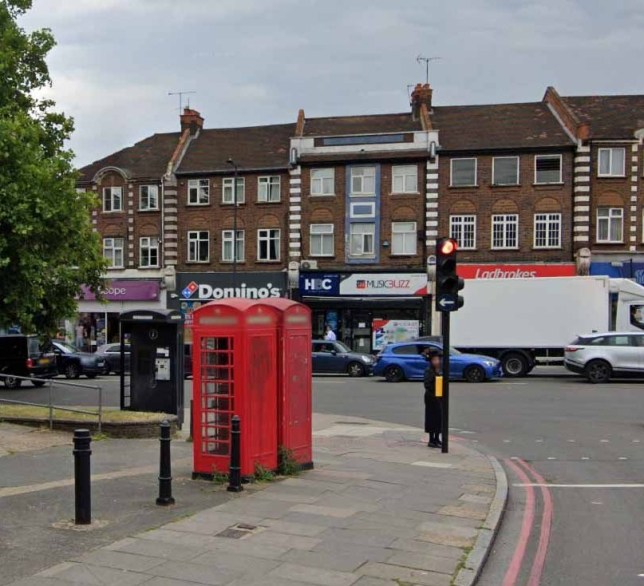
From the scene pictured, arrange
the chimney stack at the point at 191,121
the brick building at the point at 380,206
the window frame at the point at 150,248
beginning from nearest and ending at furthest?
the brick building at the point at 380,206 < the window frame at the point at 150,248 < the chimney stack at the point at 191,121

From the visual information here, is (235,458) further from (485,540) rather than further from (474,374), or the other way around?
(474,374)

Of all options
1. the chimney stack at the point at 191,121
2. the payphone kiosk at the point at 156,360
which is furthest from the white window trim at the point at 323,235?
the payphone kiosk at the point at 156,360

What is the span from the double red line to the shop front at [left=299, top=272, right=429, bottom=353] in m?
26.1

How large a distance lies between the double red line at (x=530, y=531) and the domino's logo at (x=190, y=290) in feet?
99.1

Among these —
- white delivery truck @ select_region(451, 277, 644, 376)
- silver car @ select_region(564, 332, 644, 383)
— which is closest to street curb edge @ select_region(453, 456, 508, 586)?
silver car @ select_region(564, 332, 644, 383)

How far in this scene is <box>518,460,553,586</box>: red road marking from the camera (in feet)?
19.0

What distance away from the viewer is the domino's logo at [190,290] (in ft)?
129

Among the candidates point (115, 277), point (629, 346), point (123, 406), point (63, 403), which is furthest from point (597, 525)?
point (115, 277)

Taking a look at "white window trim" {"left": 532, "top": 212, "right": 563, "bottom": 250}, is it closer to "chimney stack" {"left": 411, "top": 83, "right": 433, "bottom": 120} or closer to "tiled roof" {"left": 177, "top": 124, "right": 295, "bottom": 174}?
"chimney stack" {"left": 411, "top": 83, "right": 433, "bottom": 120}

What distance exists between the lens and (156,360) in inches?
541

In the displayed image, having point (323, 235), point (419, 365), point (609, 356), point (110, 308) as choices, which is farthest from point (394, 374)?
point (110, 308)

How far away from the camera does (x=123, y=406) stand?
14.2 m

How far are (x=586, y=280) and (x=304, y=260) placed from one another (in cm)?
1590

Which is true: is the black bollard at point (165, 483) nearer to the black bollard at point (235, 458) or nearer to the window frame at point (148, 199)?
→ the black bollard at point (235, 458)
